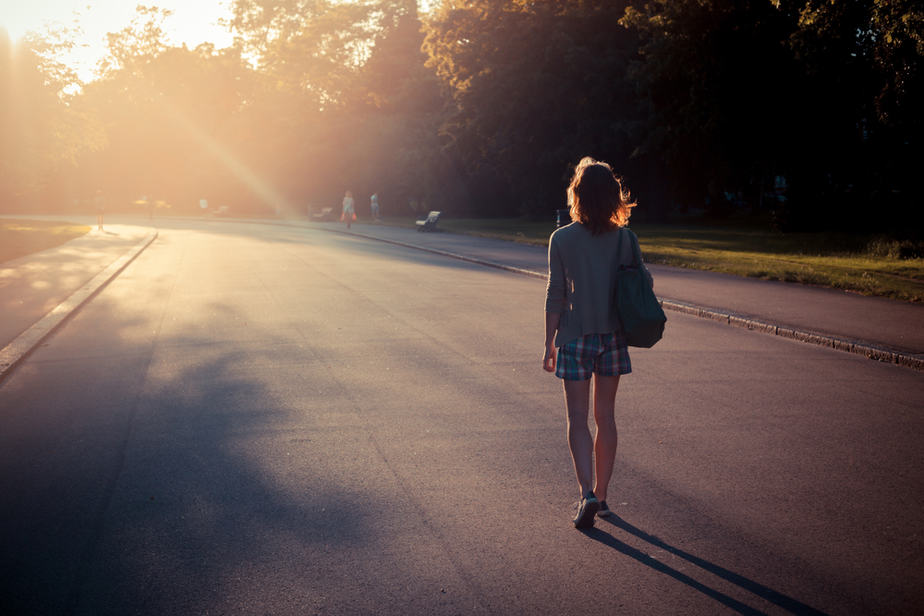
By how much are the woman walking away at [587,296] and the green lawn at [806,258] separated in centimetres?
1046

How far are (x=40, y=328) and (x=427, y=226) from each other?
1049 inches

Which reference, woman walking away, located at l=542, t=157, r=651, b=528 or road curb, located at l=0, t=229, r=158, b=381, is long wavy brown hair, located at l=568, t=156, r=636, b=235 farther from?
road curb, located at l=0, t=229, r=158, b=381

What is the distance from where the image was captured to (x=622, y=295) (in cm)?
427

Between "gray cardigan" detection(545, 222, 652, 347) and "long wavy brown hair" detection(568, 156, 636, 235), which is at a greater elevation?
"long wavy brown hair" detection(568, 156, 636, 235)

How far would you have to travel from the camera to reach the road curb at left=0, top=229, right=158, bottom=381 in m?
8.85

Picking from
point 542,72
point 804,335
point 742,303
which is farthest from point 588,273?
point 542,72

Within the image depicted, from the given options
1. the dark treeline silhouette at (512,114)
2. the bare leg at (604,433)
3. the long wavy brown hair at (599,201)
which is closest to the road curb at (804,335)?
the bare leg at (604,433)

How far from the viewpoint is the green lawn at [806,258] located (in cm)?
1479

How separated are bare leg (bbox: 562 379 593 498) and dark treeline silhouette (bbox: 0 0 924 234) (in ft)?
49.6

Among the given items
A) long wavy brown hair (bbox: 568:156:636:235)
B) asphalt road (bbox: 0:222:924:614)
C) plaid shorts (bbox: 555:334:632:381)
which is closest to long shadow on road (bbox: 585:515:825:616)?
asphalt road (bbox: 0:222:924:614)

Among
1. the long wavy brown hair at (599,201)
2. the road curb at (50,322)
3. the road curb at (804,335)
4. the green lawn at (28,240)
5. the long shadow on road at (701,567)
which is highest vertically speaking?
the long wavy brown hair at (599,201)

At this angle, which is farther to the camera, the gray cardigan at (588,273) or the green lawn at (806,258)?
the green lawn at (806,258)

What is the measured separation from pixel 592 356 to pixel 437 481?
1.32 metres

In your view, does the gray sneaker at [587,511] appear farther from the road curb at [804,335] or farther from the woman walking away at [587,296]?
the road curb at [804,335]
